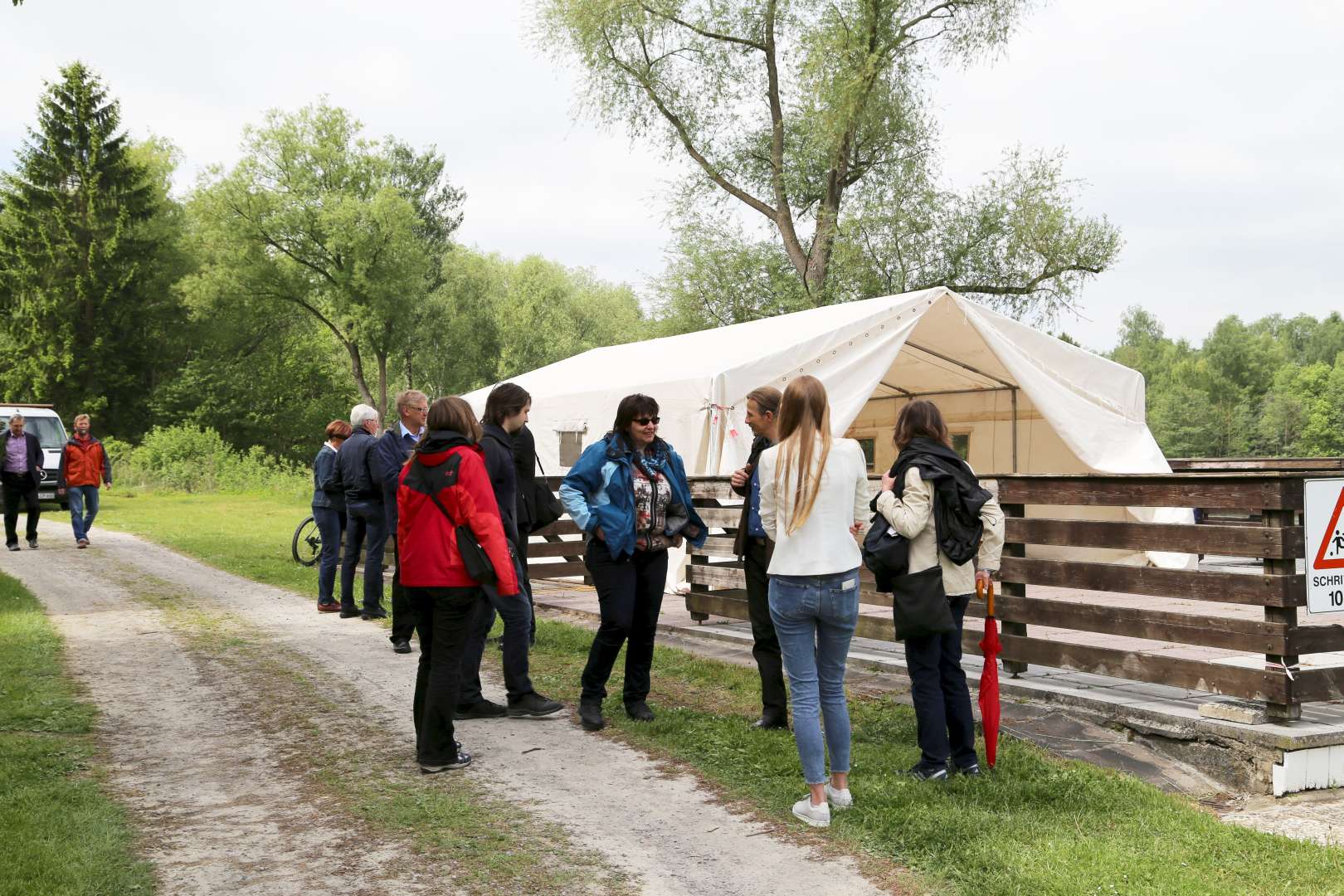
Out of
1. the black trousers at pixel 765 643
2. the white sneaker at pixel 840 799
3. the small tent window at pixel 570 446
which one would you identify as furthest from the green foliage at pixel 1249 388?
the white sneaker at pixel 840 799

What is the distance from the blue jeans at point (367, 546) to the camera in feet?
31.3

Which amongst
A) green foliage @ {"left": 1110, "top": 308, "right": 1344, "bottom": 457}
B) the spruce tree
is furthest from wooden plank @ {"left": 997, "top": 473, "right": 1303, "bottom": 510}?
green foliage @ {"left": 1110, "top": 308, "right": 1344, "bottom": 457}

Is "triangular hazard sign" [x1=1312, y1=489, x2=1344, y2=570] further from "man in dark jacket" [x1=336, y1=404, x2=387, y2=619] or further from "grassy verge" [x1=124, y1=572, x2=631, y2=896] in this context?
"man in dark jacket" [x1=336, y1=404, x2=387, y2=619]

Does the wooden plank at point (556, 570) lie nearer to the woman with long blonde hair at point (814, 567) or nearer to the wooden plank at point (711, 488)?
the wooden plank at point (711, 488)

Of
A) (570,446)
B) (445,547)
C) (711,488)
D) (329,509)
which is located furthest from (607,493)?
(570,446)

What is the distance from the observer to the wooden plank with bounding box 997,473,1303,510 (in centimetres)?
538

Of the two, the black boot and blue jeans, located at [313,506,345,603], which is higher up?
blue jeans, located at [313,506,345,603]

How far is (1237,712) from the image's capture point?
5.44m

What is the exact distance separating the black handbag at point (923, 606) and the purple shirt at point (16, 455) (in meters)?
14.0

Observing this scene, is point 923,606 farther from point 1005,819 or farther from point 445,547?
point 445,547

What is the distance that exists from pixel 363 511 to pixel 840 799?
599 centimetres

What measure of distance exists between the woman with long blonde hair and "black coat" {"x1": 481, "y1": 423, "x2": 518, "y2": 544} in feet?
7.12

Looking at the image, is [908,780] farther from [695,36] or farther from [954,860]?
[695,36]

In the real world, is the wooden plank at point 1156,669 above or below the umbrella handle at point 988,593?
below
